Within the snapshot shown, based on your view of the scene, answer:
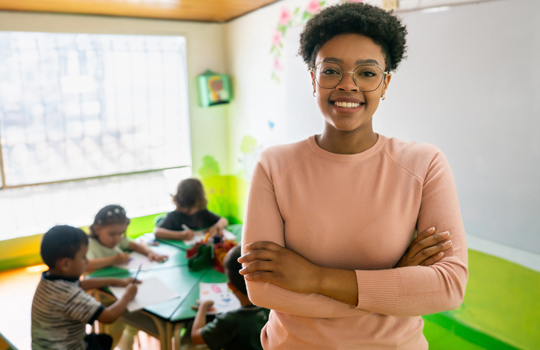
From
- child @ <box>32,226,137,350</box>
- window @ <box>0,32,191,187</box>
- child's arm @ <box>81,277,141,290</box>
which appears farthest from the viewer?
window @ <box>0,32,191,187</box>

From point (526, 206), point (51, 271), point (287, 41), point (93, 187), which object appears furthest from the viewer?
point (93, 187)

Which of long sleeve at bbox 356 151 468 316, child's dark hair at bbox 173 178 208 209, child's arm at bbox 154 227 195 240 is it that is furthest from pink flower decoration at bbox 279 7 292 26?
long sleeve at bbox 356 151 468 316

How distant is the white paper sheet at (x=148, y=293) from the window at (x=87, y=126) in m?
2.45

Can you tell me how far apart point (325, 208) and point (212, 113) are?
3983 millimetres

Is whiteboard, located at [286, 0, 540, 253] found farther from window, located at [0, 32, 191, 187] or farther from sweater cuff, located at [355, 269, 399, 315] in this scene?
window, located at [0, 32, 191, 187]

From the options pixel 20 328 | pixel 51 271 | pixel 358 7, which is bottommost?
pixel 20 328

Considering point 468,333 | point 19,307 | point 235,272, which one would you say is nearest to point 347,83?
point 235,272

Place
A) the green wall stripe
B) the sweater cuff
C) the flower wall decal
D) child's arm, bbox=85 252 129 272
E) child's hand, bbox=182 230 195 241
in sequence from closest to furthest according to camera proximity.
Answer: the sweater cuff < the green wall stripe < child's arm, bbox=85 252 129 272 < child's hand, bbox=182 230 195 241 < the flower wall decal

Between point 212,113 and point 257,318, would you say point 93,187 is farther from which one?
point 257,318

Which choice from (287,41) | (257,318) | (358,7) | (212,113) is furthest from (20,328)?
(358,7)

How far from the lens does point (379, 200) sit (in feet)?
3.19

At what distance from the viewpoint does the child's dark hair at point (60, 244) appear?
1887 mm

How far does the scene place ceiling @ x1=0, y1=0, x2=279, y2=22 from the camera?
11.1 feet

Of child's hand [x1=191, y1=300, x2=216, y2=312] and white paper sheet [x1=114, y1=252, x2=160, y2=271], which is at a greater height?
white paper sheet [x1=114, y1=252, x2=160, y2=271]
